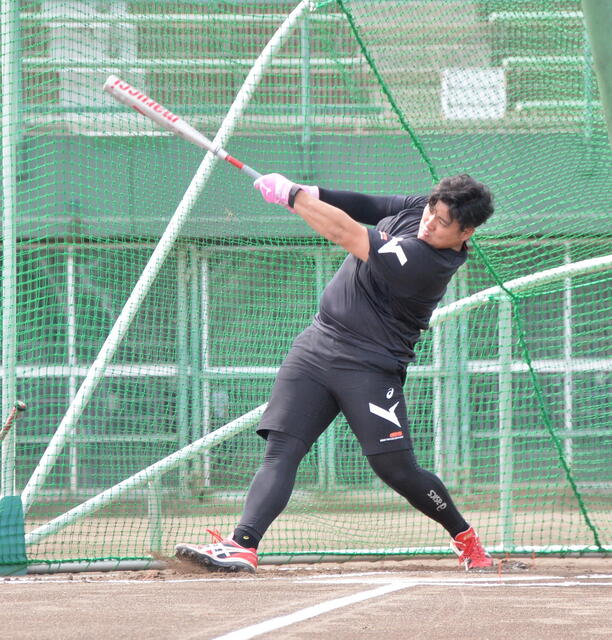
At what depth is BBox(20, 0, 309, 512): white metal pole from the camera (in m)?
6.43

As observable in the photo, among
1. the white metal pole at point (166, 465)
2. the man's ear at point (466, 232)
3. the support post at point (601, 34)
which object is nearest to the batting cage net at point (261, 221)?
the white metal pole at point (166, 465)

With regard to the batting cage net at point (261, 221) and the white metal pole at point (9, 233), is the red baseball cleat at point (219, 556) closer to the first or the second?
the batting cage net at point (261, 221)

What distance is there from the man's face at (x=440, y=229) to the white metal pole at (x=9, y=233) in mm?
2619

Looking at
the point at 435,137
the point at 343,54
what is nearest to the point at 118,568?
the point at 435,137

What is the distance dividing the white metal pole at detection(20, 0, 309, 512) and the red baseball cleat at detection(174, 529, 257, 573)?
6.68 feet

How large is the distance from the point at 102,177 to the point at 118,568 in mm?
2886

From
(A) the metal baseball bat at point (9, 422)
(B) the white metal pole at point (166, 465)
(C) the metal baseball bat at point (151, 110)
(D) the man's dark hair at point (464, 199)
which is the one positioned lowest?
(B) the white metal pole at point (166, 465)

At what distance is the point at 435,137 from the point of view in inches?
278

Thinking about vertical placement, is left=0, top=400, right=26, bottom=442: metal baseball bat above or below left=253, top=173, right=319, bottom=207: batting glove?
below

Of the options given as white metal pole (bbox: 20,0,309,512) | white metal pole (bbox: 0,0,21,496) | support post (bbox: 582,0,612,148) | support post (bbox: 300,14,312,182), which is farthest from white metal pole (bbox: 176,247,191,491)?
support post (bbox: 582,0,612,148)

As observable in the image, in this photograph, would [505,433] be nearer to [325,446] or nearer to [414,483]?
[325,446]

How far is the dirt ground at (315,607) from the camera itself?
10.8 feet

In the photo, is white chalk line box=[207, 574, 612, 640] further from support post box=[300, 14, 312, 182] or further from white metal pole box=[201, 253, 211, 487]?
support post box=[300, 14, 312, 182]

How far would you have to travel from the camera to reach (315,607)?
12.3 ft
